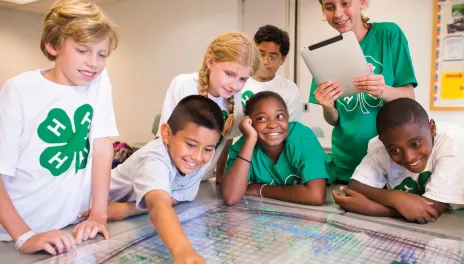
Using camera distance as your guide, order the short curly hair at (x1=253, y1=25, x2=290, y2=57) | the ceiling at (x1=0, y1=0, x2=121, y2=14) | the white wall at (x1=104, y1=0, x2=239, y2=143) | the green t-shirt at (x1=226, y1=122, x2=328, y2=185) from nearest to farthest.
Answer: the green t-shirt at (x1=226, y1=122, x2=328, y2=185) < the short curly hair at (x1=253, y1=25, x2=290, y2=57) < the white wall at (x1=104, y1=0, x2=239, y2=143) < the ceiling at (x1=0, y1=0, x2=121, y2=14)

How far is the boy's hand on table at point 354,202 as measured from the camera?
0.99 metres

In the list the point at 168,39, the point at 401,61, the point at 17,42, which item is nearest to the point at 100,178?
the point at 401,61

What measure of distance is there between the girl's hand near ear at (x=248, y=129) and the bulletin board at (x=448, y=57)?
6.04ft

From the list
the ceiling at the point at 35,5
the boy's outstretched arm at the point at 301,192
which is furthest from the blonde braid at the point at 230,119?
the ceiling at the point at 35,5

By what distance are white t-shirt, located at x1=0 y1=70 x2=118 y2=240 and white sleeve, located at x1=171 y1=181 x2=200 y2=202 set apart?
25 centimetres

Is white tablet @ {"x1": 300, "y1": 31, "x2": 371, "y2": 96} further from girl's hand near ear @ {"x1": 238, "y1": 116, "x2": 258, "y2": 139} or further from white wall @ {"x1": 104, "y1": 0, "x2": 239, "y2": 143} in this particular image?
white wall @ {"x1": 104, "y1": 0, "x2": 239, "y2": 143}

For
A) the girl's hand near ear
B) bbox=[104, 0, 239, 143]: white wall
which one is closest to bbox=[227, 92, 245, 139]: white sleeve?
the girl's hand near ear

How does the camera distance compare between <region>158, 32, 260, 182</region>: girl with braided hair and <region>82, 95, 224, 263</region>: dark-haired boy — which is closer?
<region>82, 95, 224, 263</region>: dark-haired boy

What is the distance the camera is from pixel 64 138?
0.93 m

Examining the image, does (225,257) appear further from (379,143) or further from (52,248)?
(379,143)

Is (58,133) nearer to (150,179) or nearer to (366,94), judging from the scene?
(150,179)

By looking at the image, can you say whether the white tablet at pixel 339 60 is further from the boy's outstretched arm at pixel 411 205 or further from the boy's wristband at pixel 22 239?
the boy's wristband at pixel 22 239

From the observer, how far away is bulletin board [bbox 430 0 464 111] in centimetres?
241

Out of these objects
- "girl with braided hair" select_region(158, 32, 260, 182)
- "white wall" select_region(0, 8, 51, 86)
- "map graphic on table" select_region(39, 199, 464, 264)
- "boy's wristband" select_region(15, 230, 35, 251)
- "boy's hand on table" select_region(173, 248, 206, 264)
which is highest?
"white wall" select_region(0, 8, 51, 86)
